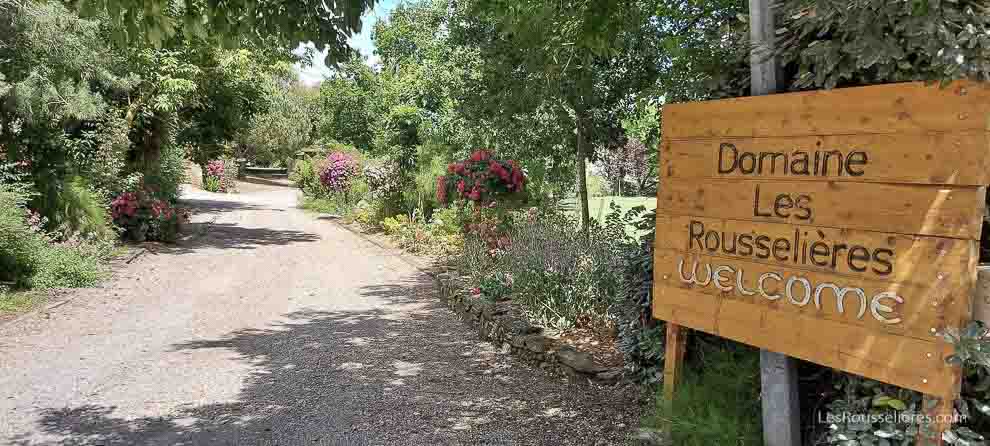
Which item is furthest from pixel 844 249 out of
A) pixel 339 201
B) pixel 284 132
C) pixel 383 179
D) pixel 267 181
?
pixel 267 181

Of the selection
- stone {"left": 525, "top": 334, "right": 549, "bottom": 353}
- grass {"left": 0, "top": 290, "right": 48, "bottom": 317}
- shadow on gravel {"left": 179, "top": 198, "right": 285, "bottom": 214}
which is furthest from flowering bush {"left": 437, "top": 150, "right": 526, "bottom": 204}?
shadow on gravel {"left": 179, "top": 198, "right": 285, "bottom": 214}

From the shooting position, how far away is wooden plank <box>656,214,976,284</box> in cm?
221

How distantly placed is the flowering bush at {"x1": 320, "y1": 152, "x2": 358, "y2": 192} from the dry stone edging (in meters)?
14.8

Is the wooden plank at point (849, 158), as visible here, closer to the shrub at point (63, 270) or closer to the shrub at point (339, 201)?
the shrub at point (63, 270)

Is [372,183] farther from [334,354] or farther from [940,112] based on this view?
[940,112]

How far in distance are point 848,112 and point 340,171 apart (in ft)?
68.2

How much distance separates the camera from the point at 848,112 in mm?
2523

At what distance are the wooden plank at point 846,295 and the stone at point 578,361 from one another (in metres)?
1.72

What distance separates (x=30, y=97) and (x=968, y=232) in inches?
405

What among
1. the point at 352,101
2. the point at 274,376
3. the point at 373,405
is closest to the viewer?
the point at 373,405

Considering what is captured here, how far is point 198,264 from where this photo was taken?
459 inches

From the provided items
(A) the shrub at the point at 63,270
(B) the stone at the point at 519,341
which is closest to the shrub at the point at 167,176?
(A) the shrub at the point at 63,270

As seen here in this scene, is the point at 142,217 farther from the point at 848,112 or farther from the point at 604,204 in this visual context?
the point at 848,112

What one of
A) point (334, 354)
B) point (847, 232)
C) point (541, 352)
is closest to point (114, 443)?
point (334, 354)
